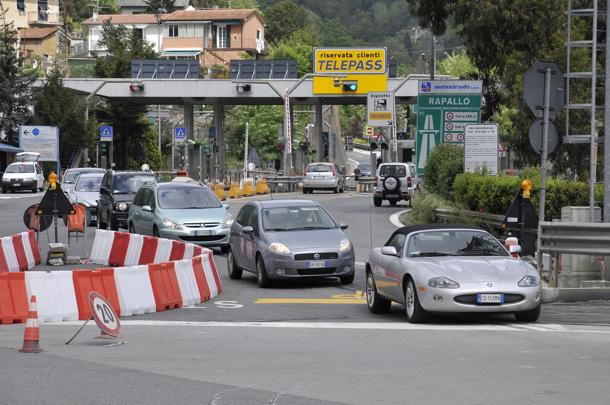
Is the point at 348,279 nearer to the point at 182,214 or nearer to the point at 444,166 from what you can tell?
the point at 182,214

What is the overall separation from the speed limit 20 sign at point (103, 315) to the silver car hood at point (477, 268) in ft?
13.6

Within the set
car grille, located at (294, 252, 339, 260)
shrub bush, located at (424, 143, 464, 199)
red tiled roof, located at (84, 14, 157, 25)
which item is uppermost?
red tiled roof, located at (84, 14, 157, 25)

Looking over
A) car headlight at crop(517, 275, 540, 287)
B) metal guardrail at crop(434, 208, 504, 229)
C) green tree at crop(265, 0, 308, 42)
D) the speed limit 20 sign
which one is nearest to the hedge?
metal guardrail at crop(434, 208, 504, 229)

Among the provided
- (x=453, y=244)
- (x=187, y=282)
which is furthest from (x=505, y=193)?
(x=453, y=244)

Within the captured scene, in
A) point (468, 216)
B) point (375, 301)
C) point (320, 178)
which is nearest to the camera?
point (375, 301)

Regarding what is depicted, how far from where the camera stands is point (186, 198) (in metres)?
28.3

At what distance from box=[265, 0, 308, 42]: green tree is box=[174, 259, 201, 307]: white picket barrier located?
511 feet

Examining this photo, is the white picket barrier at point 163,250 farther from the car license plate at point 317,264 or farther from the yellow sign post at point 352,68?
the yellow sign post at point 352,68

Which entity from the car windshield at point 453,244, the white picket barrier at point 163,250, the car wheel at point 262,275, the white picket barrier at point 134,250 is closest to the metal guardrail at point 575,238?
the car windshield at point 453,244

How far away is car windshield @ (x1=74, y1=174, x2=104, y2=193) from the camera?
38438 mm

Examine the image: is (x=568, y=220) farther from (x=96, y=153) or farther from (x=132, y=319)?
(x=96, y=153)

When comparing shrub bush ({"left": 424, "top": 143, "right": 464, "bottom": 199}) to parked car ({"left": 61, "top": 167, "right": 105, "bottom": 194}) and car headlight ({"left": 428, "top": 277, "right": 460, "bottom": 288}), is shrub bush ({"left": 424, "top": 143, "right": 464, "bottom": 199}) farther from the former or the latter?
car headlight ({"left": 428, "top": 277, "right": 460, "bottom": 288})

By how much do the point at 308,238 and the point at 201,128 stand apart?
113m

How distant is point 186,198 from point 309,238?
804 cm
